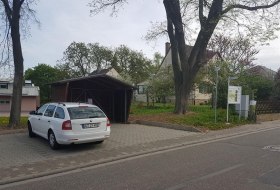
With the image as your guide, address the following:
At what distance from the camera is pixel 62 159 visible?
9.81 metres

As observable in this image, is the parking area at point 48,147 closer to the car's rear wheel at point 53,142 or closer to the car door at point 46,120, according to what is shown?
the car's rear wheel at point 53,142

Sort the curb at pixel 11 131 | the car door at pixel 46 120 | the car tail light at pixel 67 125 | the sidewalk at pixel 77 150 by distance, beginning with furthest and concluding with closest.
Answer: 1. the curb at pixel 11 131
2. the car door at pixel 46 120
3. the car tail light at pixel 67 125
4. the sidewalk at pixel 77 150

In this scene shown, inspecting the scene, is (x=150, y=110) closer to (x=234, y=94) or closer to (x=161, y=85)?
(x=161, y=85)

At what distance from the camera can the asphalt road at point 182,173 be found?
6990 mm

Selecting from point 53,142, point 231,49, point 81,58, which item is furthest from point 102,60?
point 53,142

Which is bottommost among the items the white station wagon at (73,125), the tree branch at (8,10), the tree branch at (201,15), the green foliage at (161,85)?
the white station wagon at (73,125)

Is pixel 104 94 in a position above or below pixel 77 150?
above

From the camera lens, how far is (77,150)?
444 inches

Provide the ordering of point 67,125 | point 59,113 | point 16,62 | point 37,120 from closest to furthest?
point 67,125
point 59,113
point 37,120
point 16,62

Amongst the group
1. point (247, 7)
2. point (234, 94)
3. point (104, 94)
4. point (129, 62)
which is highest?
point (129, 62)

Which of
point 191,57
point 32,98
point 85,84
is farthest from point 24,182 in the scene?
point 32,98

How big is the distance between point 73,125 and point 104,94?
34.9ft

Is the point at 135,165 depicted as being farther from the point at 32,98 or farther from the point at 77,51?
the point at 77,51

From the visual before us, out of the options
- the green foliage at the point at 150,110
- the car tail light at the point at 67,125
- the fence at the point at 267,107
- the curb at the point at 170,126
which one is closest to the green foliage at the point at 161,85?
the green foliage at the point at 150,110
